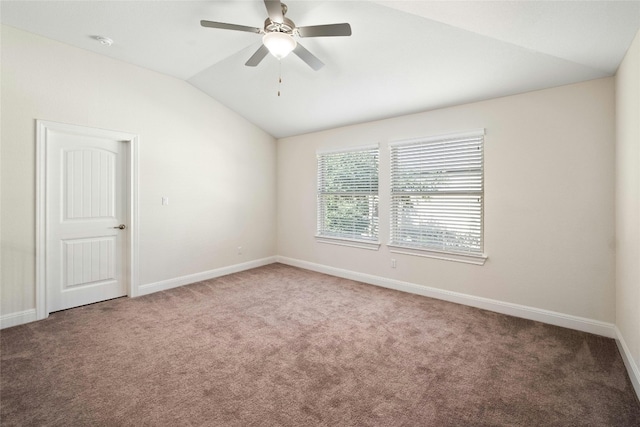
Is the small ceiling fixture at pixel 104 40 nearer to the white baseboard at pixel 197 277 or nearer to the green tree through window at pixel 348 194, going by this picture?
the white baseboard at pixel 197 277

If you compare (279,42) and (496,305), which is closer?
(279,42)

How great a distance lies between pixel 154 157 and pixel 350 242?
322 cm

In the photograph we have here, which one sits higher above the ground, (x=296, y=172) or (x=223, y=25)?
(x=223, y=25)

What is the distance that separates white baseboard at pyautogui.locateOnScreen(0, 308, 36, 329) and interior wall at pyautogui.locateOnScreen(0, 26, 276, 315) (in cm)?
5

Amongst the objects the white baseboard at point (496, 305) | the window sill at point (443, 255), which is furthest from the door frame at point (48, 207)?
the window sill at point (443, 255)

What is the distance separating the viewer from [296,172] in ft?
18.5

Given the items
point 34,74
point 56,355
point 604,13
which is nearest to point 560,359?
point 604,13

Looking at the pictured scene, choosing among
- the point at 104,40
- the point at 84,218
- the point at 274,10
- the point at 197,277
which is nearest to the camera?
the point at 274,10

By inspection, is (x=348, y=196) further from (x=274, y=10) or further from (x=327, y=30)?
(x=274, y=10)

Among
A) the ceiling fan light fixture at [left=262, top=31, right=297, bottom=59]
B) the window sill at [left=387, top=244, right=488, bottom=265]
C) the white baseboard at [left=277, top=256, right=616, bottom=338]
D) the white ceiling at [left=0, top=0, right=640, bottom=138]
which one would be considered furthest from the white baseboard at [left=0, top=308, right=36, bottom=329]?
the window sill at [left=387, top=244, right=488, bottom=265]

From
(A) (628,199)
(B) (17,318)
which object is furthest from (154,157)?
(A) (628,199)

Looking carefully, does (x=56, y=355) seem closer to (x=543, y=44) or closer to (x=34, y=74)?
(x=34, y=74)

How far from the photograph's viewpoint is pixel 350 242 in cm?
486

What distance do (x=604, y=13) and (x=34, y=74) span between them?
5.14 metres
